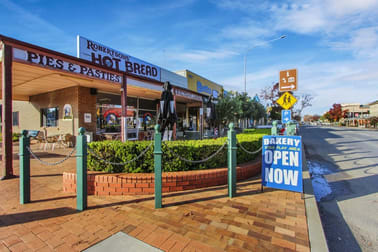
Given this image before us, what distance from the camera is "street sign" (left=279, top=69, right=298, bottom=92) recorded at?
8.33 metres

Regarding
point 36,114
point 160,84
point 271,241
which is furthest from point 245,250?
point 36,114

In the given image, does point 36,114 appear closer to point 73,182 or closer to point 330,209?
point 73,182

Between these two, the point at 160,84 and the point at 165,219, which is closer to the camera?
the point at 165,219

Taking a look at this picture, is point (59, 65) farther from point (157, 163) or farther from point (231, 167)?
point (231, 167)

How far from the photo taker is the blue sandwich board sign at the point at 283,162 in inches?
152

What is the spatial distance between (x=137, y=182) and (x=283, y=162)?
2.91m

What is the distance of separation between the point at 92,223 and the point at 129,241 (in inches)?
30.5

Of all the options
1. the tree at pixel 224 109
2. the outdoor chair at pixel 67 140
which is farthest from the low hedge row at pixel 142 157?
the tree at pixel 224 109

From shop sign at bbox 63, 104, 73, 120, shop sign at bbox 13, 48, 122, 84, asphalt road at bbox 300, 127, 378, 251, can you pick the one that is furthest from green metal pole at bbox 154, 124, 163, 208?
shop sign at bbox 63, 104, 73, 120

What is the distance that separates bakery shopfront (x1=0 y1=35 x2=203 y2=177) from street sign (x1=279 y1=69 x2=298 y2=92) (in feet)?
17.6

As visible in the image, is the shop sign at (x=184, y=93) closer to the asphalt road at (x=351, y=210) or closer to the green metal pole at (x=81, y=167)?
the asphalt road at (x=351, y=210)

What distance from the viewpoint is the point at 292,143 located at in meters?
3.93

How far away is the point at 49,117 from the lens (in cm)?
1194

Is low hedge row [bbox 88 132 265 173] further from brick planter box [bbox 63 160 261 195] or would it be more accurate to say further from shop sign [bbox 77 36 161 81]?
shop sign [bbox 77 36 161 81]
